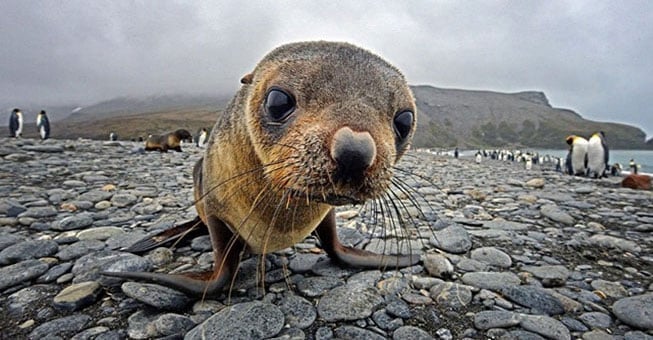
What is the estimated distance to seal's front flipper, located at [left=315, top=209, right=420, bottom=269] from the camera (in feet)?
9.91

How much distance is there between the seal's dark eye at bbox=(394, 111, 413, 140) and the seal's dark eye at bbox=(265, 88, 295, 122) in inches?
26.8

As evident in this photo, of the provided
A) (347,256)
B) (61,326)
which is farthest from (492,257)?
(61,326)

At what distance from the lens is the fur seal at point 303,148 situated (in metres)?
1.67

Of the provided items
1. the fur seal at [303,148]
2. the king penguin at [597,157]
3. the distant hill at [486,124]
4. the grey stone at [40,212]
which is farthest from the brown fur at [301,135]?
the distant hill at [486,124]

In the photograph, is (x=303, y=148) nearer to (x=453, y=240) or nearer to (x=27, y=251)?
(x=453, y=240)

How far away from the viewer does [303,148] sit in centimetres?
173

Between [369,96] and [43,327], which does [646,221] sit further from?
[43,327]

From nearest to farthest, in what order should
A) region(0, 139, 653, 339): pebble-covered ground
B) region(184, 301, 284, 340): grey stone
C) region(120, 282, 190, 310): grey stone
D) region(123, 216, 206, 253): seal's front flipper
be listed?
region(184, 301, 284, 340): grey stone < region(0, 139, 653, 339): pebble-covered ground < region(120, 282, 190, 310): grey stone < region(123, 216, 206, 253): seal's front flipper

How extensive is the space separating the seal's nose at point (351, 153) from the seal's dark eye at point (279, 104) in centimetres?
51

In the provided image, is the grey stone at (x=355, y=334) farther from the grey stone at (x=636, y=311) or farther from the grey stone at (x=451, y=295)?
the grey stone at (x=636, y=311)

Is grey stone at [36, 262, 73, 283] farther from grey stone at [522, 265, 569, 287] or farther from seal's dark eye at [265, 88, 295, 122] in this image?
grey stone at [522, 265, 569, 287]

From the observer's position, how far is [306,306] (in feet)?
7.79

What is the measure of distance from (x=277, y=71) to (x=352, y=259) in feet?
5.76

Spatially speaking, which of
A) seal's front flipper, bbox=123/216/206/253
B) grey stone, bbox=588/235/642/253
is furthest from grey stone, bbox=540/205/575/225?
seal's front flipper, bbox=123/216/206/253
